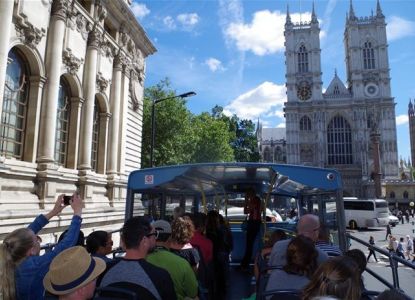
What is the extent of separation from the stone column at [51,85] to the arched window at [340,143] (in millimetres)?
80119

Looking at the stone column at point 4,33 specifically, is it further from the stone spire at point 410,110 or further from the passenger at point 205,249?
the stone spire at point 410,110

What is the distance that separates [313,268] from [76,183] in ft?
42.2

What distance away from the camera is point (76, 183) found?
1486 cm

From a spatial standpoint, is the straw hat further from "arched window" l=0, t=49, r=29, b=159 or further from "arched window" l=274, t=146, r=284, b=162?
"arched window" l=274, t=146, r=284, b=162

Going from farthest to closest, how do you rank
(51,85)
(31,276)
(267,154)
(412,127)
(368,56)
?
(412,127)
(267,154)
(368,56)
(51,85)
(31,276)

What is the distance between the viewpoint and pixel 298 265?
3.63m

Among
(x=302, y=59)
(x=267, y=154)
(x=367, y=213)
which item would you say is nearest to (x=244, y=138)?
(x=302, y=59)

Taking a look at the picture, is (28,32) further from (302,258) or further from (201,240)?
(302,258)

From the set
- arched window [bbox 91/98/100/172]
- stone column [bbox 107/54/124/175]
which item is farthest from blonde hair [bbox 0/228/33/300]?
stone column [bbox 107/54/124/175]

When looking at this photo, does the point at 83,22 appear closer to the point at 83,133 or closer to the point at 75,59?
the point at 75,59

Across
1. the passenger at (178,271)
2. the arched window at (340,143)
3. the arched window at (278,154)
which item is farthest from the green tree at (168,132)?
the arched window at (278,154)

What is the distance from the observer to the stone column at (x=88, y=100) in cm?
1545

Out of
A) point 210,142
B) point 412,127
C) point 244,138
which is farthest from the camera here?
point 412,127

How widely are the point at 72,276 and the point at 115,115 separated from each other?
16.8 meters
